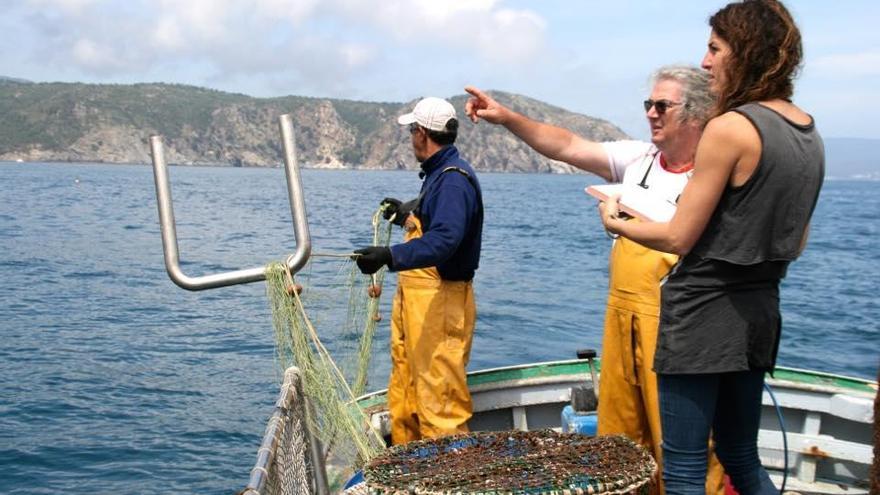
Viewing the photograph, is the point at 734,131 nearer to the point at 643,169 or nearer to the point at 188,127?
the point at 643,169

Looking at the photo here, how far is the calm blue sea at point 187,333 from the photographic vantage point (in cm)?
1091

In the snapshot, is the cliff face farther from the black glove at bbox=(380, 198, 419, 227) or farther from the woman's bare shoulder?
the woman's bare shoulder

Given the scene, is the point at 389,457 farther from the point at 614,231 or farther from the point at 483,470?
the point at 614,231

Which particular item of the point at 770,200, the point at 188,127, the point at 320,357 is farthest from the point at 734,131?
the point at 188,127

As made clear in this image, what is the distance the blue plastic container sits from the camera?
5.02 m

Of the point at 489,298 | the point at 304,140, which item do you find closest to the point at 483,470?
the point at 489,298

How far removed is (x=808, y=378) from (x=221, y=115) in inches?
7506

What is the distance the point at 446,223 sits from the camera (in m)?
4.51

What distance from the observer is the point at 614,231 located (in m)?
3.16

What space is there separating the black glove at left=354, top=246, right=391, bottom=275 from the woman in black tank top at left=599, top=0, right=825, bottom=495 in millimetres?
1454

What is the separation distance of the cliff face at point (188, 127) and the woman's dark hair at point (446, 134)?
139m

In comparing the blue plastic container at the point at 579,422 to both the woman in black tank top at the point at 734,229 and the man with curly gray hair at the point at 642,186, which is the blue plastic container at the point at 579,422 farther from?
the woman in black tank top at the point at 734,229

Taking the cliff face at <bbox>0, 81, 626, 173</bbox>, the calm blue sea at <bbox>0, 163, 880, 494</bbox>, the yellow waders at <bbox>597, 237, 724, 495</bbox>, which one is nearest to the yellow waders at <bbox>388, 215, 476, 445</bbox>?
the yellow waders at <bbox>597, 237, 724, 495</bbox>

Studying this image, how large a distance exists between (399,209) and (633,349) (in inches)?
63.2
